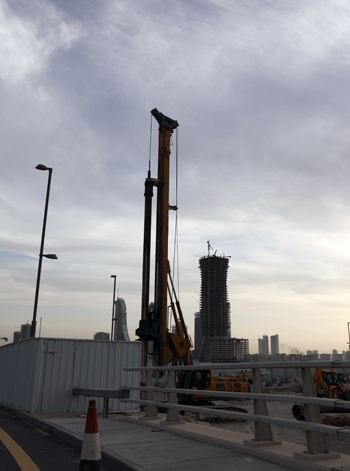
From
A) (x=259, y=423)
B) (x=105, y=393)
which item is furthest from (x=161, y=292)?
(x=259, y=423)

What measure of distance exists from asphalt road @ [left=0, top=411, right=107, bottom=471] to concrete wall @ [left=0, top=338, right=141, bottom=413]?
2.93m

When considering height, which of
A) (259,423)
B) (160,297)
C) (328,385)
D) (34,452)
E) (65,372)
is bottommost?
(34,452)

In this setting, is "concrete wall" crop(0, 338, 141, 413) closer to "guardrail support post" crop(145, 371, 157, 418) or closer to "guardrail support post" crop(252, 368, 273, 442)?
"guardrail support post" crop(145, 371, 157, 418)

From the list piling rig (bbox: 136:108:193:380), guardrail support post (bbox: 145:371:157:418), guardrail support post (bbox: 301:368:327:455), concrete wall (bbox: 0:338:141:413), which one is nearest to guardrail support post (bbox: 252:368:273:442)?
guardrail support post (bbox: 301:368:327:455)

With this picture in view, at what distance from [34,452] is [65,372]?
19.8 ft

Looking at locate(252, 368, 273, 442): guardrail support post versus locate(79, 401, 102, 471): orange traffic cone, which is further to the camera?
locate(252, 368, 273, 442): guardrail support post

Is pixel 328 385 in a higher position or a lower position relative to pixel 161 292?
lower

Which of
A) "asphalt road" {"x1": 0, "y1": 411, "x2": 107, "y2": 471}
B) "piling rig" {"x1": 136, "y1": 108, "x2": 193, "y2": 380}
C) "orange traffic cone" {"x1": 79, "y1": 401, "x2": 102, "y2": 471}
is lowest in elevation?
"asphalt road" {"x1": 0, "y1": 411, "x2": 107, "y2": 471}

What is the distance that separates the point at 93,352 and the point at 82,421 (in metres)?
3.91

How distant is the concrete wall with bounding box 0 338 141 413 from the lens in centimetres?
1185

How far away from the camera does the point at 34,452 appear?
6398mm

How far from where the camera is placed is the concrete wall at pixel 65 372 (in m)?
11.9

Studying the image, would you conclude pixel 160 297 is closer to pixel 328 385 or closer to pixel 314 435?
pixel 314 435

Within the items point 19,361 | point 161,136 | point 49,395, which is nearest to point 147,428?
point 49,395
